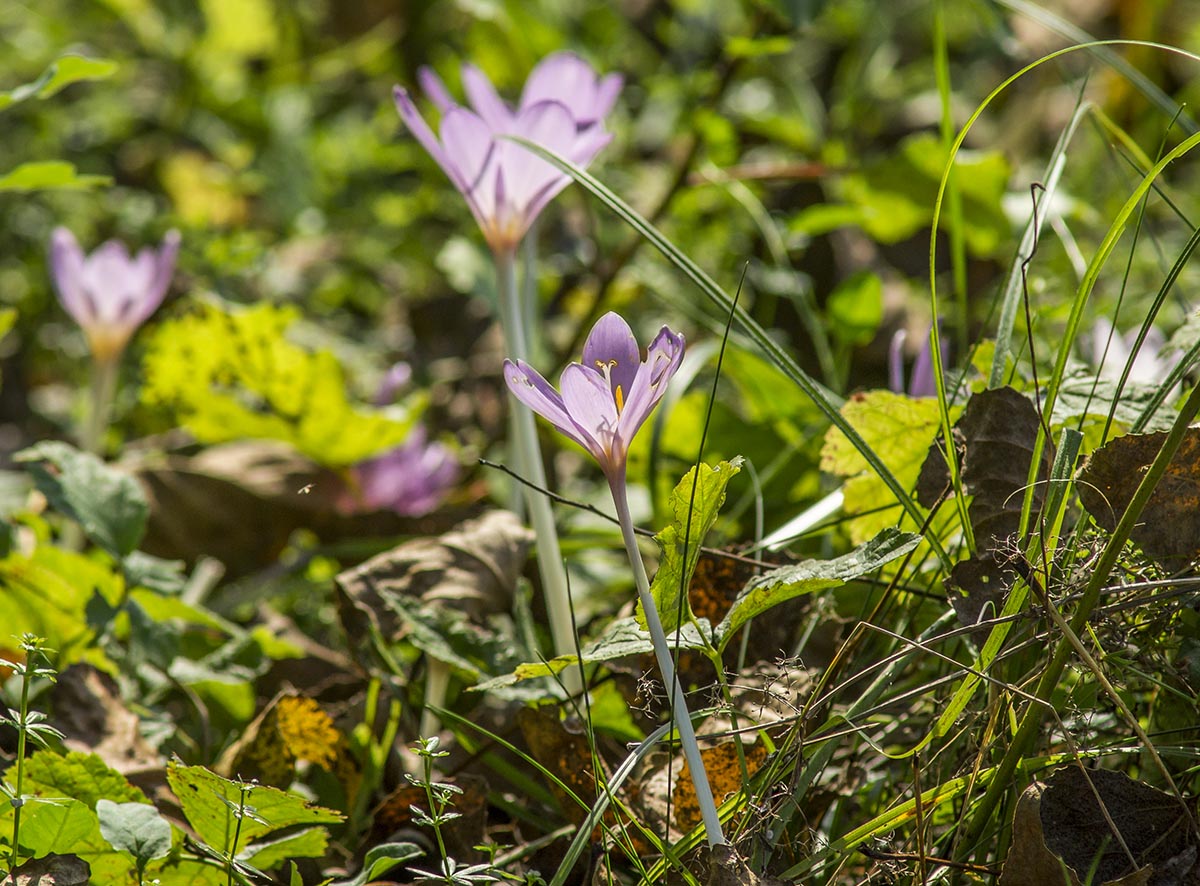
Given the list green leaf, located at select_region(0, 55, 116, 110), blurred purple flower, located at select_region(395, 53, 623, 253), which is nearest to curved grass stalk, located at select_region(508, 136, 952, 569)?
blurred purple flower, located at select_region(395, 53, 623, 253)

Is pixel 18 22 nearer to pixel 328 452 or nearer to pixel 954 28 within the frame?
pixel 328 452

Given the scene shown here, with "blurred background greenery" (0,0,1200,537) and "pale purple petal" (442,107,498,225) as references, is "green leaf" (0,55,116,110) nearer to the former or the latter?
"pale purple petal" (442,107,498,225)

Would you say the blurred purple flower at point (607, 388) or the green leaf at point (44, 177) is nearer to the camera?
the blurred purple flower at point (607, 388)

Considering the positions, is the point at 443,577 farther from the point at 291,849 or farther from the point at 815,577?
the point at 815,577

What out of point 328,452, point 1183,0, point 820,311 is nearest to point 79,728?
point 328,452

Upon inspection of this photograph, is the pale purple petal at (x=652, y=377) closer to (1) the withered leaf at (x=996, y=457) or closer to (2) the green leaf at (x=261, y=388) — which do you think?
(1) the withered leaf at (x=996, y=457)

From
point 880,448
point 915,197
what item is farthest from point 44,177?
point 915,197

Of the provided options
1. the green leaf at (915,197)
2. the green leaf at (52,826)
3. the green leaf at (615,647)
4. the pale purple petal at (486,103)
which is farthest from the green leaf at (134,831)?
the green leaf at (915,197)

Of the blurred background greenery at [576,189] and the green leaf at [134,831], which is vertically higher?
the blurred background greenery at [576,189]
